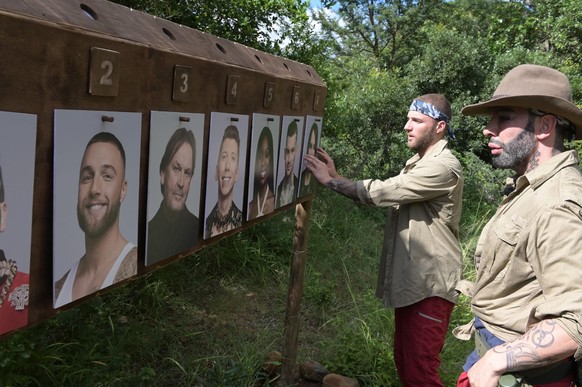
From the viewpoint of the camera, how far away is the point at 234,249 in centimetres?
470

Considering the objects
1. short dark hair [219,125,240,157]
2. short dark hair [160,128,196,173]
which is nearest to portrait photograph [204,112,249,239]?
short dark hair [219,125,240,157]

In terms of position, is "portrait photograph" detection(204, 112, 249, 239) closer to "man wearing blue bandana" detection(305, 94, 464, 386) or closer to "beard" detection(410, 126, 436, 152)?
"man wearing blue bandana" detection(305, 94, 464, 386)

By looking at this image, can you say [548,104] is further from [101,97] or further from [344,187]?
[101,97]

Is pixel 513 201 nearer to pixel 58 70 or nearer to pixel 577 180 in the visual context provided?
pixel 577 180

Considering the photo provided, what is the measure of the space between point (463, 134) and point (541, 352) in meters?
7.45

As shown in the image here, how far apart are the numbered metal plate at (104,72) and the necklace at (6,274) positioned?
396mm

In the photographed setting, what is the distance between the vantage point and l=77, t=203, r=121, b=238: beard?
3.73 feet

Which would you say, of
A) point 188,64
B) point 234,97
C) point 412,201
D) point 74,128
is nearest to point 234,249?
point 412,201

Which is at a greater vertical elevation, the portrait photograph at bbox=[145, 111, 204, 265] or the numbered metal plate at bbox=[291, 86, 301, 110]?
the numbered metal plate at bbox=[291, 86, 301, 110]

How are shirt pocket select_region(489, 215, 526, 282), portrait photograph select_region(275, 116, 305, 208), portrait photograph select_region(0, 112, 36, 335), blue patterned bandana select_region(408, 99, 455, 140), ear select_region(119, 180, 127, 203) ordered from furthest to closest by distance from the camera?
blue patterned bandana select_region(408, 99, 455, 140)
portrait photograph select_region(275, 116, 305, 208)
shirt pocket select_region(489, 215, 526, 282)
ear select_region(119, 180, 127, 203)
portrait photograph select_region(0, 112, 36, 335)

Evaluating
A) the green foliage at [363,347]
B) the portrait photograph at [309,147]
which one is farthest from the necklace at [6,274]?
the green foliage at [363,347]

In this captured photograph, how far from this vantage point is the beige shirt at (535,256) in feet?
4.70

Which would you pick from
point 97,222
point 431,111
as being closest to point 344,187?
point 431,111

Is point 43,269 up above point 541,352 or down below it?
above
